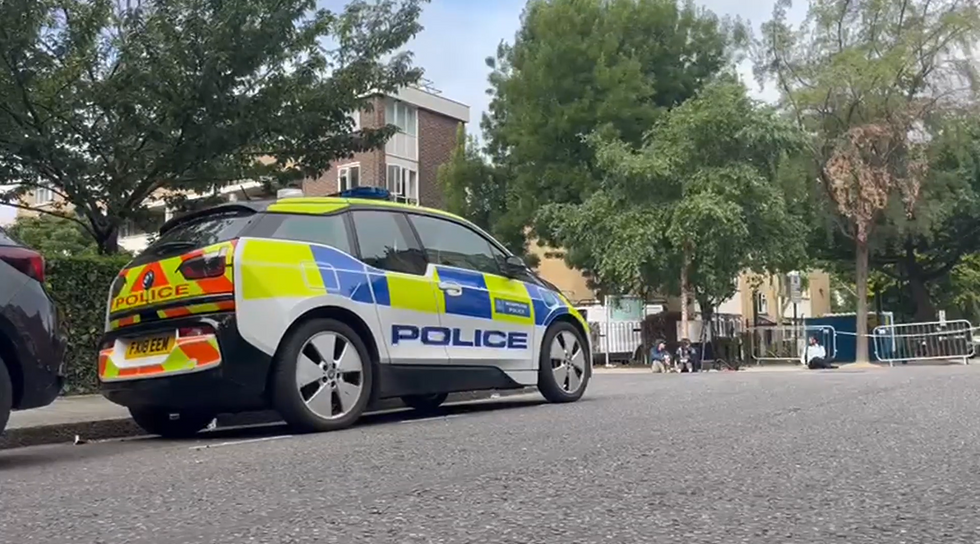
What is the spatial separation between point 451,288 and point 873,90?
22638 millimetres

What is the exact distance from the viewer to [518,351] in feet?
28.8

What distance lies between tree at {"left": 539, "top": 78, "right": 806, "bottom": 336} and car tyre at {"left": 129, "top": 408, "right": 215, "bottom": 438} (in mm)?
17540

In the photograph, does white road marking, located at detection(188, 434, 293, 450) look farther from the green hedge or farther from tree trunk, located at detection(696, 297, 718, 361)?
tree trunk, located at detection(696, 297, 718, 361)

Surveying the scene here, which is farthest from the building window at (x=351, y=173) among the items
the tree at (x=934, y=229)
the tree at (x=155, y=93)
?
the tree at (x=155, y=93)

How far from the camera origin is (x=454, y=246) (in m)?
8.52

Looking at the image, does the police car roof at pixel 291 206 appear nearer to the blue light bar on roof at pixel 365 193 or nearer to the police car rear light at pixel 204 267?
the blue light bar on roof at pixel 365 193

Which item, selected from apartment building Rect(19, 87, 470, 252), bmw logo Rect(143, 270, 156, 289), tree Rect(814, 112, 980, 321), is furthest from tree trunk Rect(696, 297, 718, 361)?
bmw logo Rect(143, 270, 156, 289)

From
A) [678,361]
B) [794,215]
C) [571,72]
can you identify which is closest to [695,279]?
[678,361]

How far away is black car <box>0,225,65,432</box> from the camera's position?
600 cm

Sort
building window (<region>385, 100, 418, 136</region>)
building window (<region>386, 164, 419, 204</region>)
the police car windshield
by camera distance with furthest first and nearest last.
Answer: building window (<region>386, 164, 419, 204</region>) < building window (<region>385, 100, 418, 136</region>) < the police car windshield

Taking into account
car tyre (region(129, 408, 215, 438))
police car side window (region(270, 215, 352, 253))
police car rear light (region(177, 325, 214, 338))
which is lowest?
car tyre (region(129, 408, 215, 438))

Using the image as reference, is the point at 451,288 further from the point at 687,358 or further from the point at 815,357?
the point at 815,357

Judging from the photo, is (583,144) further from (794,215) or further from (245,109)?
(245,109)

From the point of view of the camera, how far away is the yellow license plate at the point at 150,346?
22.8 feet
